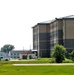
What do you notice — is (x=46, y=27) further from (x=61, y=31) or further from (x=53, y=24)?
(x=61, y=31)

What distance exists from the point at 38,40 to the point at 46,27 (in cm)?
659

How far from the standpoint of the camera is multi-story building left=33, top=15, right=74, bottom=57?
10912 centimetres

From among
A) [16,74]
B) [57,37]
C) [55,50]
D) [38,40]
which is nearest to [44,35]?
[38,40]

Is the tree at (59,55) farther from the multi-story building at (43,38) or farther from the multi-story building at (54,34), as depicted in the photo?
the multi-story building at (43,38)

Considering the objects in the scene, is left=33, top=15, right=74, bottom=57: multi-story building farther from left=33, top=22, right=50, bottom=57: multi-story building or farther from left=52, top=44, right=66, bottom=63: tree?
left=52, top=44, right=66, bottom=63: tree

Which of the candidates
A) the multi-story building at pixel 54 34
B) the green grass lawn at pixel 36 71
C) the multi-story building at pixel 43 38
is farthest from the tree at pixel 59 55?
the multi-story building at pixel 43 38

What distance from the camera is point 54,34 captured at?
121500mm

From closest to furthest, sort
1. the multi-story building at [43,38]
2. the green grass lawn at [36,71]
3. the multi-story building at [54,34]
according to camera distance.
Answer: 1. the green grass lawn at [36,71]
2. the multi-story building at [54,34]
3. the multi-story building at [43,38]

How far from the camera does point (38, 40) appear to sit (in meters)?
133

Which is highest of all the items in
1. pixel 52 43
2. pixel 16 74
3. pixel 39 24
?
pixel 39 24

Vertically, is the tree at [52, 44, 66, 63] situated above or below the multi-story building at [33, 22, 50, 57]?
below

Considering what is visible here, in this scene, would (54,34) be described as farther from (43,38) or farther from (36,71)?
(36,71)

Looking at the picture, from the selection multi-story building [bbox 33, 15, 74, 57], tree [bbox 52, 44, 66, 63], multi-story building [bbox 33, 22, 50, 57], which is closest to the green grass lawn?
tree [bbox 52, 44, 66, 63]

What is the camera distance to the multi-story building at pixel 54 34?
358 feet
